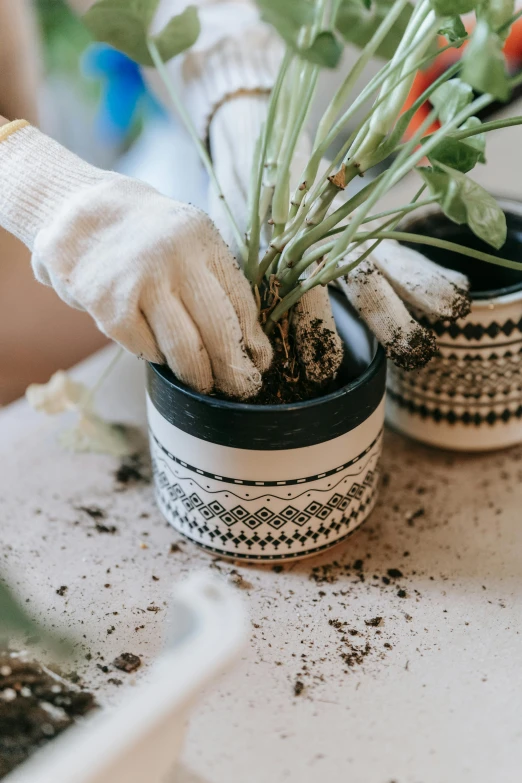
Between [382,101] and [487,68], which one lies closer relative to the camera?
[487,68]

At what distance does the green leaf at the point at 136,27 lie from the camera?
1.72 feet

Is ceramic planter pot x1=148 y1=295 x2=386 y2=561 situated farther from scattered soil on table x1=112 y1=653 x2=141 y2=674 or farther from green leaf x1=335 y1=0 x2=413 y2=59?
green leaf x1=335 y1=0 x2=413 y2=59

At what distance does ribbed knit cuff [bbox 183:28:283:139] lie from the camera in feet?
2.43

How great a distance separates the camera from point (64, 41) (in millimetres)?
1360

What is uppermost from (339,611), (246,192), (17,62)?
(17,62)

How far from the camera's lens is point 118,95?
1233mm

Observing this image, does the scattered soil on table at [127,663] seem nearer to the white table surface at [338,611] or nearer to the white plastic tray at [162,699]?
the white table surface at [338,611]

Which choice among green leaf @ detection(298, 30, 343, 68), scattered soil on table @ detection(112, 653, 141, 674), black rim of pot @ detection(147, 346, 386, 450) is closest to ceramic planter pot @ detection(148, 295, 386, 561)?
black rim of pot @ detection(147, 346, 386, 450)

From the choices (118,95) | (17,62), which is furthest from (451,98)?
(118,95)

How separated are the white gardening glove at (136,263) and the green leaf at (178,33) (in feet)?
0.40

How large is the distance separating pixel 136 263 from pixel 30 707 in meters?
0.28

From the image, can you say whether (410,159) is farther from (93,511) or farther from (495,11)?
(93,511)

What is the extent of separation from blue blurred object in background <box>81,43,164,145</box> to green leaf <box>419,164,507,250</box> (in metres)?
0.87

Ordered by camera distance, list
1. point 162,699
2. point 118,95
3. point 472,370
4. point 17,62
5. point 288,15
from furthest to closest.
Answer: point 118,95, point 17,62, point 472,370, point 288,15, point 162,699
